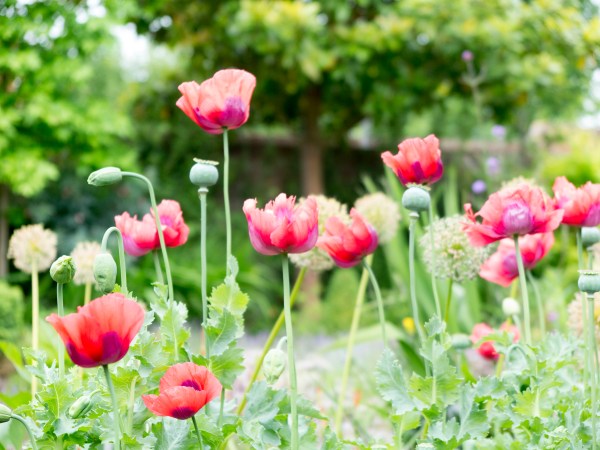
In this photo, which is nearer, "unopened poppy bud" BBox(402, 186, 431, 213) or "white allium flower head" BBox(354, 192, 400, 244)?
"unopened poppy bud" BBox(402, 186, 431, 213)

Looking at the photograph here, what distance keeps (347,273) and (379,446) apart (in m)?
4.75

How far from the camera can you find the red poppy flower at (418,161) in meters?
1.00

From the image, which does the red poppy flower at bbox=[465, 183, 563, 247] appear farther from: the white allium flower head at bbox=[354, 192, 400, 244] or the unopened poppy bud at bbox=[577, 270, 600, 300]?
the white allium flower head at bbox=[354, 192, 400, 244]

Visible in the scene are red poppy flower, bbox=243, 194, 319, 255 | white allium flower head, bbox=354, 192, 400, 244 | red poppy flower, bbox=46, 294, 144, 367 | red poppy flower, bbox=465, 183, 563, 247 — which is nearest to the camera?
red poppy flower, bbox=46, 294, 144, 367

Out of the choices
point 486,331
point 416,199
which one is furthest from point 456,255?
point 416,199

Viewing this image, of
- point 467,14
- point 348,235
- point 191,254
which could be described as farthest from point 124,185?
point 348,235

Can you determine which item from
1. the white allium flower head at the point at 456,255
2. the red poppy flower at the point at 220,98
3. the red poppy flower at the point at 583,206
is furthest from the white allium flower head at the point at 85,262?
the red poppy flower at the point at 583,206

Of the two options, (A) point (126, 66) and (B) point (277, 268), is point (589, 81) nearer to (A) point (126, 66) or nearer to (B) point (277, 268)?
(B) point (277, 268)

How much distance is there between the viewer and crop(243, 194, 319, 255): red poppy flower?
33.4 inches

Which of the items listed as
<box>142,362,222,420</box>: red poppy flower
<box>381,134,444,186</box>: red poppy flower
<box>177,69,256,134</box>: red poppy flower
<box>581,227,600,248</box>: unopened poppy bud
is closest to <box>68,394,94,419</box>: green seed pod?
<box>142,362,222,420</box>: red poppy flower

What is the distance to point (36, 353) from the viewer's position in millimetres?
930

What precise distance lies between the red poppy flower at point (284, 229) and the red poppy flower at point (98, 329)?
0.18 metres

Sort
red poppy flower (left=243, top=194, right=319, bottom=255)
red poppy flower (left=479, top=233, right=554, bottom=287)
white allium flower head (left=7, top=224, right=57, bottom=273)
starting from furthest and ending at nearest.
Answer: white allium flower head (left=7, top=224, right=57, bottom=273)
red poppy flower (left=479, top=233, right=554, bottom=287)
red poppy flower (left=243, top=194, right=319, bottom=255)

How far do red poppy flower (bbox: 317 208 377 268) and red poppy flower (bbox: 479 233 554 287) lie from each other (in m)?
0.30
